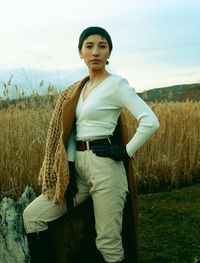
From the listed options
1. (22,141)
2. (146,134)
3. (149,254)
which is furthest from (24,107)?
(146,134)

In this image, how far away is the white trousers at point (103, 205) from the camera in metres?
1.73

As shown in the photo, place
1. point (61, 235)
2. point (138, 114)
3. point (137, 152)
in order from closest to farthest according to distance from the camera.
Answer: point (138, 114) < point (61, 235) < point (137, 152)

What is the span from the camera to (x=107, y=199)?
5.67 ft

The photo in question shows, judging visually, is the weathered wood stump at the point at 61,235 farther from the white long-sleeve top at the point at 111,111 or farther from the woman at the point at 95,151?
the white long-sleeve top at the point at 111,111

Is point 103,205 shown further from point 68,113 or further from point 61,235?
point 68,113

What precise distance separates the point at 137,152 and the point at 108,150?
2.68 m

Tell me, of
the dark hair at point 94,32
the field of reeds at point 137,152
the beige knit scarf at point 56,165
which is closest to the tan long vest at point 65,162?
the beige knit scarf at point 56,165

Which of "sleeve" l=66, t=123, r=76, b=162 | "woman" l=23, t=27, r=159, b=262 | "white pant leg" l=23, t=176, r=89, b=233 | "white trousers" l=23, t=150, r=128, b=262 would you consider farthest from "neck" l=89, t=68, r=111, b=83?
"white pant leg" l=23, t=176, r=89, b=233

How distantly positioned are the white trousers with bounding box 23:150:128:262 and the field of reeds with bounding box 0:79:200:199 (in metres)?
1.62

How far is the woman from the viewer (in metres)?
1.73

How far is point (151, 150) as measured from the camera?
4.38 metres

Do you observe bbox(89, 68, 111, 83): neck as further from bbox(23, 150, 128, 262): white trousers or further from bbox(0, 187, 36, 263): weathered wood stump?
bbox(0, 187, 36, 263): weathered wood stump

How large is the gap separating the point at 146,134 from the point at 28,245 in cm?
94

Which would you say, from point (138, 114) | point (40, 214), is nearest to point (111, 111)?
point (138, 114)
